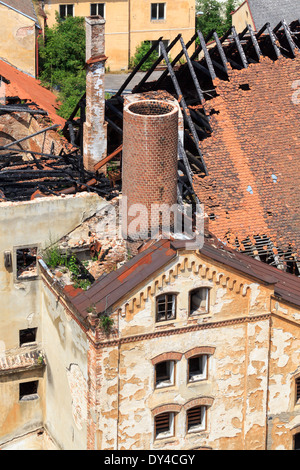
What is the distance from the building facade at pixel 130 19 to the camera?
5728 cm

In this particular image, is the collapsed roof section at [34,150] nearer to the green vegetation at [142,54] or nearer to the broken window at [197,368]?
the broken window at [197,368]

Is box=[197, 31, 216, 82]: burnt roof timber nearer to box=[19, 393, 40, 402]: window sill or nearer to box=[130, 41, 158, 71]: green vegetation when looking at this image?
box=[19, 393, 40, 402]: window sill

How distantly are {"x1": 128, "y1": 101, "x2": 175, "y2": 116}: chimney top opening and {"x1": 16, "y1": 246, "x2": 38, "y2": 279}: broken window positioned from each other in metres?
5.33

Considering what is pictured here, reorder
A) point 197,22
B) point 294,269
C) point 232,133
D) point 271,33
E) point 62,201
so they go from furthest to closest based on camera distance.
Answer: point 197,22
point 271,33
point 232,133
point 294,269
point 62,201

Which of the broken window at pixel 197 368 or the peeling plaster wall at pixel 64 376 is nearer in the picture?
the peeling plaster wall at pixel 64 376

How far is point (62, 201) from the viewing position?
3238 cm

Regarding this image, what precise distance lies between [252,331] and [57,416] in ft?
22.5

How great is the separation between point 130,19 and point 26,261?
90.3ft

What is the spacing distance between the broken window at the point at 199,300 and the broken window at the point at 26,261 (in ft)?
19.4

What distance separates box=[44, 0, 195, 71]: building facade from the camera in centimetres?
5728

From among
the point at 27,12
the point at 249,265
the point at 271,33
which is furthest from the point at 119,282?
the point at 27,12

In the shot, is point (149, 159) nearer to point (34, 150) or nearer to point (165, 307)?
point (165, 307)

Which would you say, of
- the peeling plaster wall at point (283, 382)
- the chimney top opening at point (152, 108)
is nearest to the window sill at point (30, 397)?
the peeling plaster wall at point (283, 382)

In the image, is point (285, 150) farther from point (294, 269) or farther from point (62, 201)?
point (62, 201)
